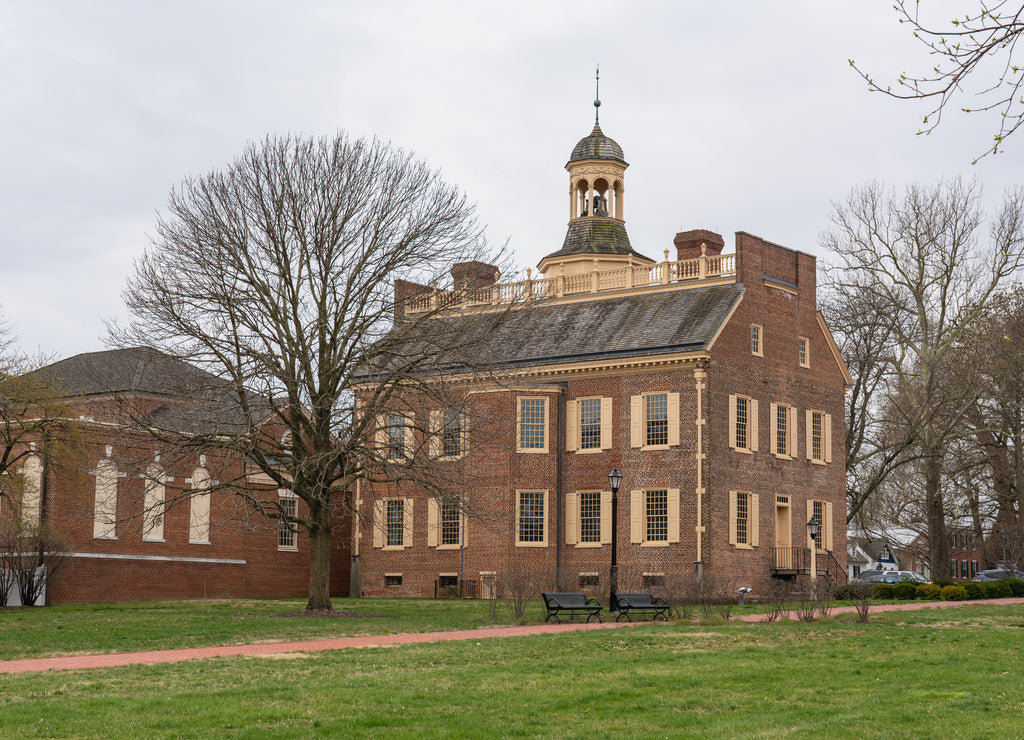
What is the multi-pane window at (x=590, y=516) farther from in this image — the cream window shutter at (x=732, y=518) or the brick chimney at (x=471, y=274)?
the brick chimney at (x=471, y=274)

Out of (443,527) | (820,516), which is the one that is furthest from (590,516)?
(820,516)

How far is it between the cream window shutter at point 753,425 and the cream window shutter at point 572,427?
5.79 m

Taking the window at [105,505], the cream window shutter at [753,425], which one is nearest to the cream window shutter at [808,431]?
the cream window shutter at [753,425]

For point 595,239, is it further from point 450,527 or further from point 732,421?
point 450,527

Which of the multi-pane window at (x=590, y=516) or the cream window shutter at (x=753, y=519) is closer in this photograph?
the cream window shutter at (x=753, y=519)

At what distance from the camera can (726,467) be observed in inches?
1601

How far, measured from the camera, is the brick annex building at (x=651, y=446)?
40.3 meters

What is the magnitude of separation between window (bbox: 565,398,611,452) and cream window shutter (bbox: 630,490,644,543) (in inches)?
81.6

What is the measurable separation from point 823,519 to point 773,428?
174 inches

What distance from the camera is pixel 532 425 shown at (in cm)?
4297

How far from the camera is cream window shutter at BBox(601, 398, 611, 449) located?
42.0 meters

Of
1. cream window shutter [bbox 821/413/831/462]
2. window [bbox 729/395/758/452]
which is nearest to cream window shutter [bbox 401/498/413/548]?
window [bbox 729/395/758/452]

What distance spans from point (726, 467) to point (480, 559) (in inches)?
353

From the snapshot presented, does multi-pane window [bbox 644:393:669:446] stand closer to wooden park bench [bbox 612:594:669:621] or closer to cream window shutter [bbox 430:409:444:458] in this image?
cream window shutter [bbox 430:409:444:458]
